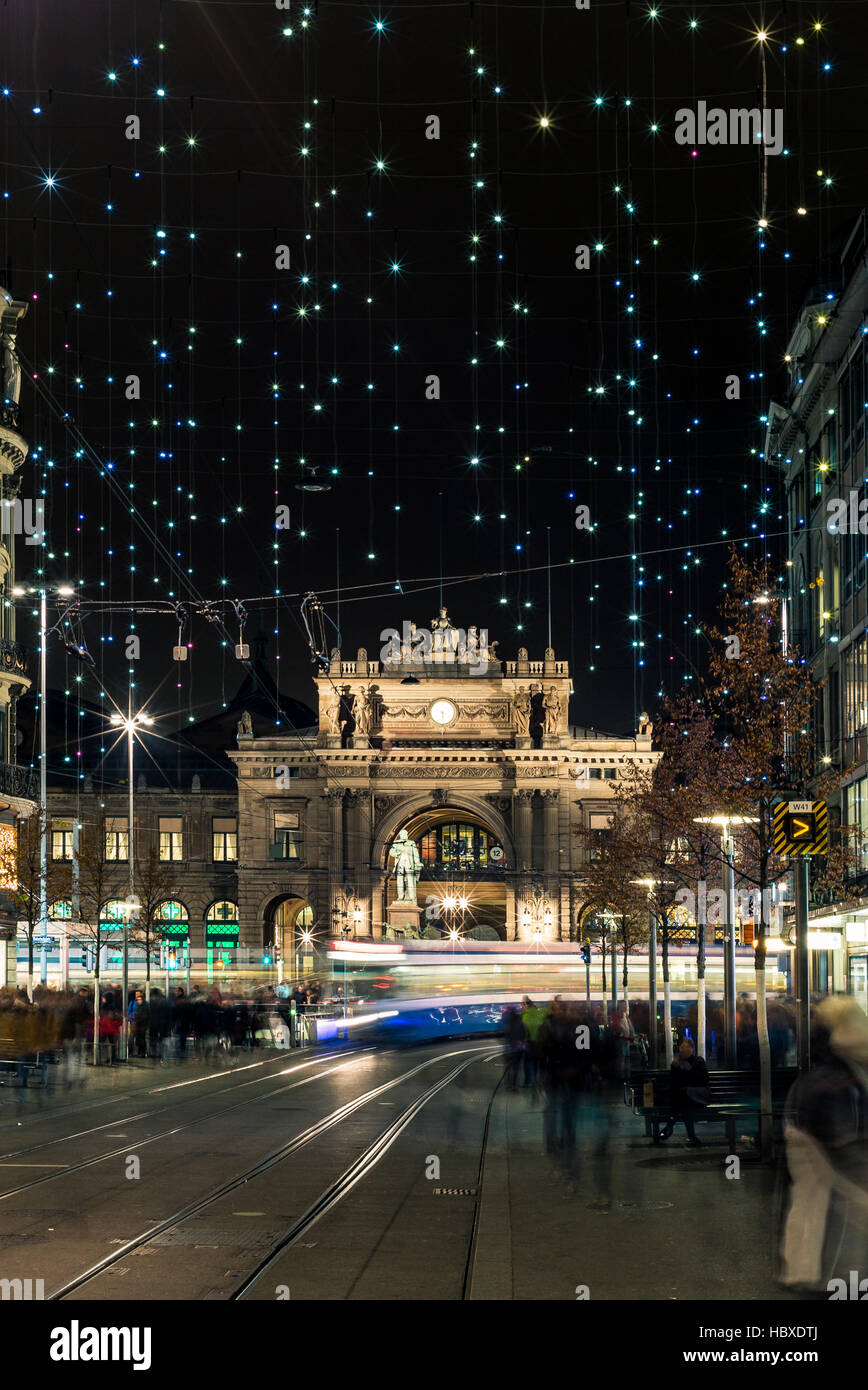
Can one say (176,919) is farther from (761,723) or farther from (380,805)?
(761,723)

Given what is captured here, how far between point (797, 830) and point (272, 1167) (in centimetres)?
874

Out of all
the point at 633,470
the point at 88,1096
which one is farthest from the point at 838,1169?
the point at 633,470

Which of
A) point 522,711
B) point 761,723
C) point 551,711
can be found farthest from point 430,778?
point 761,723

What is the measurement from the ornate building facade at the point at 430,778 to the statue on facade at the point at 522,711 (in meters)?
0.06

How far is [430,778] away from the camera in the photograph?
4141 inches

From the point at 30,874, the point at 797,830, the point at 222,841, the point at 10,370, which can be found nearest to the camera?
the point at 797,830

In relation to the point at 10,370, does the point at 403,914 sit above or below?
below

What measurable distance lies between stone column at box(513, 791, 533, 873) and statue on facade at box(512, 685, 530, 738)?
3849mm

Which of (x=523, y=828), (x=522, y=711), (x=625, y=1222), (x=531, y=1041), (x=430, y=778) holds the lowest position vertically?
(x=531, y=1041)

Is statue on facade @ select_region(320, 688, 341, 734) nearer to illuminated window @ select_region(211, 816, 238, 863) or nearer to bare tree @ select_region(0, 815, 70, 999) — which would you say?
illuminated window @ select_region(211, 816, 238, 863)

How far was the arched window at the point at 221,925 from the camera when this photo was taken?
4333 inches
